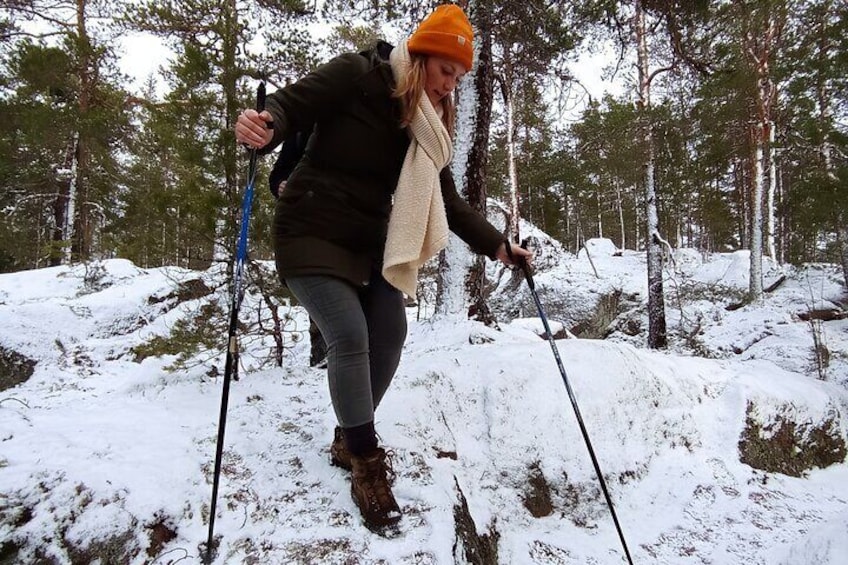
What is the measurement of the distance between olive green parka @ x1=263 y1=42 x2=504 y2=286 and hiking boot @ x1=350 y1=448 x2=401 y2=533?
782 mm

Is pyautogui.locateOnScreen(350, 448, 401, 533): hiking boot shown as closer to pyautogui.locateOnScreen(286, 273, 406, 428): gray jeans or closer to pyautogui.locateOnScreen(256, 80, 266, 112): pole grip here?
pyautogui.locateOnScreen(286, 273, 406, 428): gray jeans

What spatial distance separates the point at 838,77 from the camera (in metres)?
7.26

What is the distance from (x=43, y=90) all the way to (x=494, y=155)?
587 inches

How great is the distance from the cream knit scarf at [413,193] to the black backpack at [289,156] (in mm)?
477

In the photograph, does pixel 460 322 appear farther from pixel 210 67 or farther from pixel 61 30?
pixel 61 30

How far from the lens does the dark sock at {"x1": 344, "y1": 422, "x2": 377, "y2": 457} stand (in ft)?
6.61

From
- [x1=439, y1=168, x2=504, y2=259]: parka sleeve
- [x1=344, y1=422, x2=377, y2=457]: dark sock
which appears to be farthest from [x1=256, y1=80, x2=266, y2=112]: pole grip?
[x1=344, y1=422, x2=377, y2=457]: dark sock

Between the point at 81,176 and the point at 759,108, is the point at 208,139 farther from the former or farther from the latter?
the point at 759,108

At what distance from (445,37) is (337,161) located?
676 millimetres

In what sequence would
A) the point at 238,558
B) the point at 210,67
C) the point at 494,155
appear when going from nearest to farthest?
the point at 238,558 < the point at 210,67 < the point at 494,155

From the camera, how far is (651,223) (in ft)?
36.7

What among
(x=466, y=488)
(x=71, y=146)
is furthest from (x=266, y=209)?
(x=71, y=146)

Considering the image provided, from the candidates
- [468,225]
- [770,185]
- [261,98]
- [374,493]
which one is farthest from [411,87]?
[770,185]

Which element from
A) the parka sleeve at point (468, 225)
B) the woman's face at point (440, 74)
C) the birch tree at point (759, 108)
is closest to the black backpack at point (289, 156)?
the woman's face at point (440, 74)
